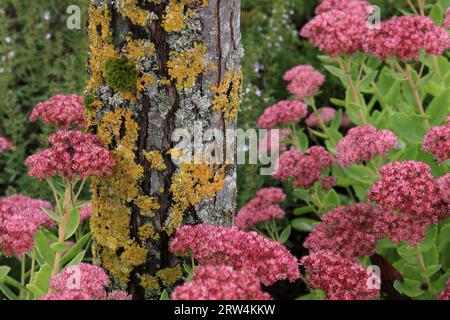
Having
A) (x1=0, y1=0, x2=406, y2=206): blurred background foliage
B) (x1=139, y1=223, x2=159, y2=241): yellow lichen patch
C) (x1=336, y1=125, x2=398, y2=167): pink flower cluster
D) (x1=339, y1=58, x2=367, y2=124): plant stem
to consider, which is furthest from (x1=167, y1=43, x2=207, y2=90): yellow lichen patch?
(x1=0, y1=0, x2=406, y2=206): blurred background foliage

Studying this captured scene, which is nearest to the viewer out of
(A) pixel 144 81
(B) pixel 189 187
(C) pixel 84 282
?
(C) pixel 84 282

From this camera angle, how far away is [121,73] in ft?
8.04

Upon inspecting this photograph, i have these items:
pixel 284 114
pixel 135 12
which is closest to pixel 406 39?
pixel 284 114

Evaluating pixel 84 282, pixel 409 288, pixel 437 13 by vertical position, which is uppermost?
pixel 437 13

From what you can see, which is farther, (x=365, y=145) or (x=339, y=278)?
(x=365, y=145)

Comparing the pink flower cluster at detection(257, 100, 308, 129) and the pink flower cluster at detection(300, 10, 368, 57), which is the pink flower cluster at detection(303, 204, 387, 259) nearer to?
the pink flower cluster at detection(300, 10, 368, 57)

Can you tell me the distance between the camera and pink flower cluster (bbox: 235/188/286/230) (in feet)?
11.8

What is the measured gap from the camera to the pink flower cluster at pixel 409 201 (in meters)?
2.49

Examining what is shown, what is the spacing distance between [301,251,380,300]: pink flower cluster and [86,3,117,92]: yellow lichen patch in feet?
3.54

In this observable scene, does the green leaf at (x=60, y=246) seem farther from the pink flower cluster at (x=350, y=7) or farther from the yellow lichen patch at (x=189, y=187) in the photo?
the pink flower cluster at (x=350, y=7)

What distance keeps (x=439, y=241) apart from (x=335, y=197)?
70 cm

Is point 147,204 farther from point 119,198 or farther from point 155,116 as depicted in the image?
point 155,116

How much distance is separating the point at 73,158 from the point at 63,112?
1.75 ft
